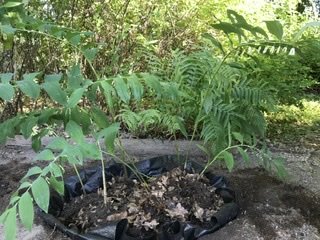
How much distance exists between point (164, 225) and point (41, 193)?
1006 millimetres

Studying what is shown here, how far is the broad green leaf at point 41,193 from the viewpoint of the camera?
1.20 meters

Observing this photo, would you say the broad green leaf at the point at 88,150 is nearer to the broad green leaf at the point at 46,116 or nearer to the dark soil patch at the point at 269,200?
the broad green leaf at the point at 46,116

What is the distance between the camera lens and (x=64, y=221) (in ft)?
7.35

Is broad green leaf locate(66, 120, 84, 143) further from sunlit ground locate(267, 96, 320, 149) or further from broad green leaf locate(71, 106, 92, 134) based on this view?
sunlit ground locate(267, 96, 320, 149)

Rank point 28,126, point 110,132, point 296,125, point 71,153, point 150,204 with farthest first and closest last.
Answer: point 296,125 → point 150,204 → point 28,126 → point 110,132 → point 71,153

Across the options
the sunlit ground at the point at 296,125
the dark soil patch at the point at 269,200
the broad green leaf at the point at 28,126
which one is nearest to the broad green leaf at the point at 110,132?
the broad green leaf at the point at 28,126

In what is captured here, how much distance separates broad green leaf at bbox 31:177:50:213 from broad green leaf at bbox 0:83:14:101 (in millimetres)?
300

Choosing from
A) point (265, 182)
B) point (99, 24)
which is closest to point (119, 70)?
point (99, 24)

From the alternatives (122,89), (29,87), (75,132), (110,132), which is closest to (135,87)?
(122,89)

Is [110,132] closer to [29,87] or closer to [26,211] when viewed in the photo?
[29,87]

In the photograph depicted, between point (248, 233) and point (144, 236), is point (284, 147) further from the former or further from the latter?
point (144, 236)

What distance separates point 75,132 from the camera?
146cm

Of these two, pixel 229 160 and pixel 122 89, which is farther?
pixel 229 160

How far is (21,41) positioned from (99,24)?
2.37 ft
